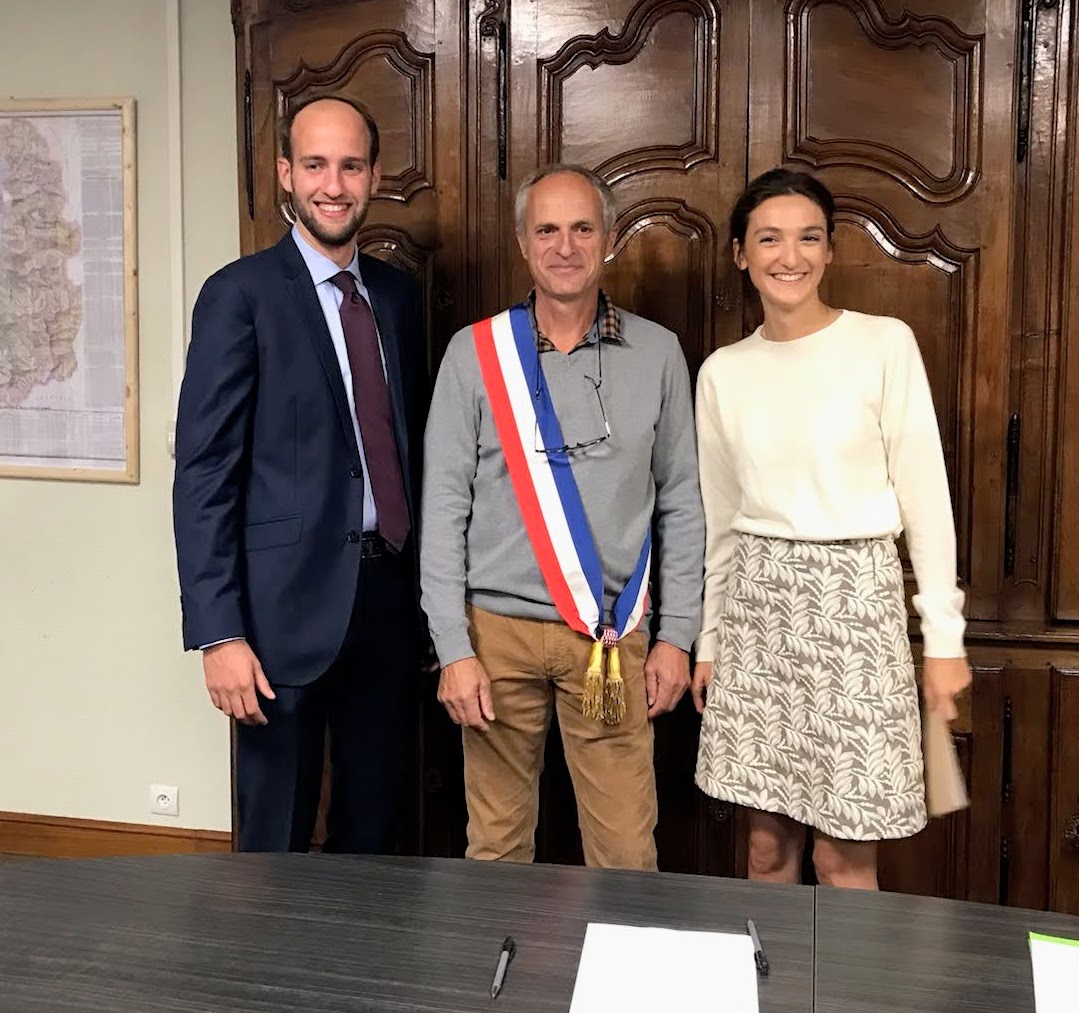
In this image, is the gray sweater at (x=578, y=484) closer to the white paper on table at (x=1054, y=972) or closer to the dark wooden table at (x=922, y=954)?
the dark wooden table at (x=922, y=954)

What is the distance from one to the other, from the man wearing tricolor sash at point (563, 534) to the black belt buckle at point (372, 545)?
0.09 m

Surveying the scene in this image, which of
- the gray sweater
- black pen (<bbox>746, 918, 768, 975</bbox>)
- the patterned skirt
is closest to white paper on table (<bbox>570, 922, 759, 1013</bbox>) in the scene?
black pen (<bbox>746, 918, 768, 975</bbox>)

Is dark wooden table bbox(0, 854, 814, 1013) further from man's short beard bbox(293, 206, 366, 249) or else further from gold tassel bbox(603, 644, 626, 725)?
man's short beard bbox(293, 206, 366, 249)

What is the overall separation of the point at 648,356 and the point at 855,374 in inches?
14.7

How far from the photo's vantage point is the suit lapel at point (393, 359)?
225cm

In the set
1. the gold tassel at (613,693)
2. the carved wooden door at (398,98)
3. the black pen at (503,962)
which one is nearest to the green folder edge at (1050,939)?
the black pen at (503,962)

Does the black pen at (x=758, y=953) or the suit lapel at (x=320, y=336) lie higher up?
the suit lapel at (x=320, y=336)

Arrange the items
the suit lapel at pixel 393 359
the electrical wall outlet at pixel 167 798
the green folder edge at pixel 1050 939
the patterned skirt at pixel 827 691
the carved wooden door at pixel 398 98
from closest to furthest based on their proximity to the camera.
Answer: the green folder edge at pixel 1050 939 → the patterned skirt at pixel 827 691 → the suit lapel at pixel 393 359 → the carved wooden door at pixel 398 98 → the electrical wall outlet at pixel 167 798

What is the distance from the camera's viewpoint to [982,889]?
8.13ft

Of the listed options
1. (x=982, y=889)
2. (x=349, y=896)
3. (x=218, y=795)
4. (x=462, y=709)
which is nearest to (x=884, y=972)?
(x=349, y=896)

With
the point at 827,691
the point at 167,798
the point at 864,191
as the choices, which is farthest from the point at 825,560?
the point at 167,798

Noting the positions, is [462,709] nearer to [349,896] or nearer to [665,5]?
[349,896]

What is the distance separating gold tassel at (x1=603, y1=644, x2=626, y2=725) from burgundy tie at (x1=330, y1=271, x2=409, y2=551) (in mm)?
436

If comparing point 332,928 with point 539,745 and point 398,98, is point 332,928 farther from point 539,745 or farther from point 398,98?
point 398,98
